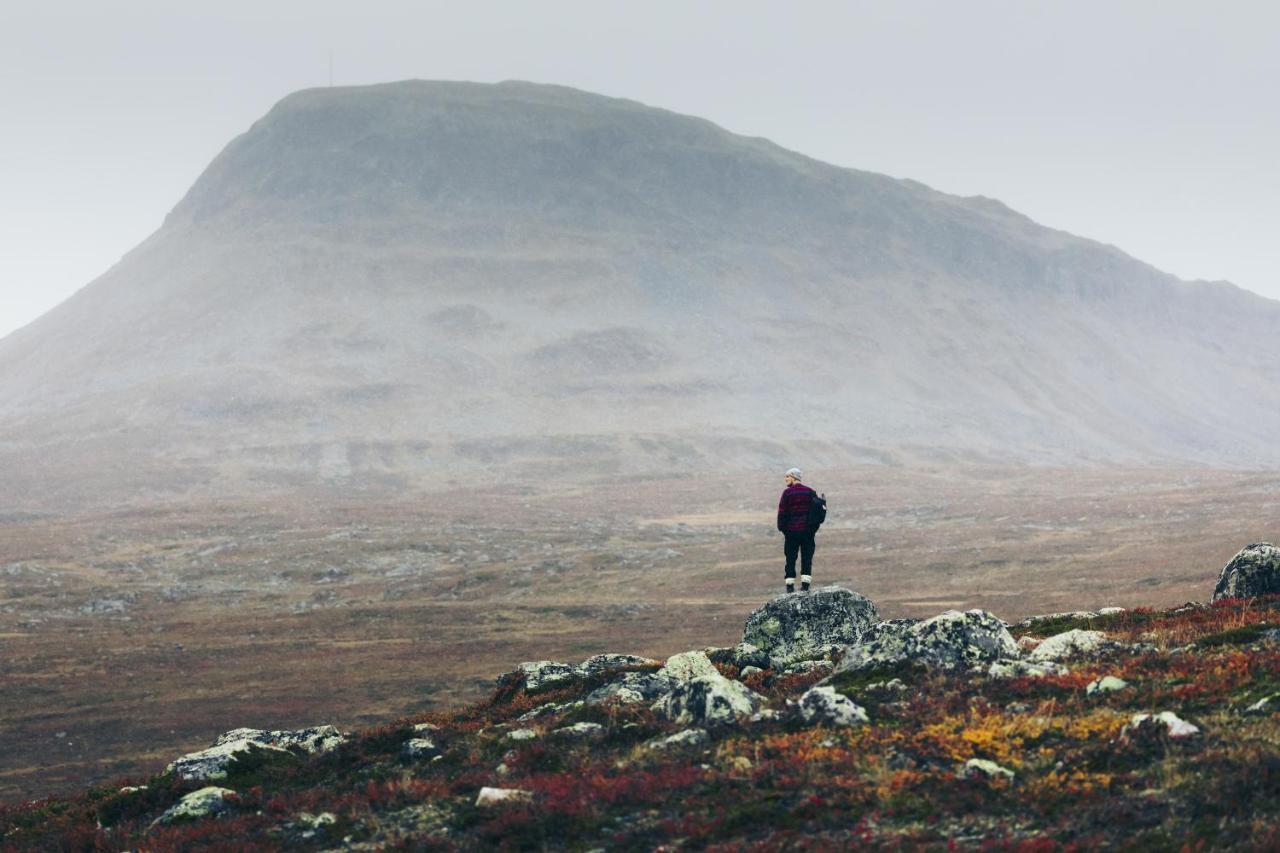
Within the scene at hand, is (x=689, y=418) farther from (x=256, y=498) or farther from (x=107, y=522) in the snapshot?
(x=107, y=522)

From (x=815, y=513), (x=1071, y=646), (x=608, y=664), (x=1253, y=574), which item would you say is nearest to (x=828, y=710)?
(x=1071, y=646)

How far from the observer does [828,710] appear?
12.7m

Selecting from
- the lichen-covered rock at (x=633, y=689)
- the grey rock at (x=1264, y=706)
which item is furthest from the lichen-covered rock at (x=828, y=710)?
the grey rock at (x=1264, y=706)

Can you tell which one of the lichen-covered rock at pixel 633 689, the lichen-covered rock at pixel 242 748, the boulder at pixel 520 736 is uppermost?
the lichen-covered rock at pixel 633 689

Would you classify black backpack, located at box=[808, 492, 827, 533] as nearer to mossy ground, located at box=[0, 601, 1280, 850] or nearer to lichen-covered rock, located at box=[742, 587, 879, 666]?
Answer: lichen-covered rock, located at box=[742, 587, 879, 666]

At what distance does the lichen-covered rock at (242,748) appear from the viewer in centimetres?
1545

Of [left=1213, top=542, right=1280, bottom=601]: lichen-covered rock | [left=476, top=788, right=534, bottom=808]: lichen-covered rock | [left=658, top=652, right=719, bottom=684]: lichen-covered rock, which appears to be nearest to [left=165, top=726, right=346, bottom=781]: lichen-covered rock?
[left=658, top=652, right=719, bottom=684]: lichen-covered rock

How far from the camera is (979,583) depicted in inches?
2318

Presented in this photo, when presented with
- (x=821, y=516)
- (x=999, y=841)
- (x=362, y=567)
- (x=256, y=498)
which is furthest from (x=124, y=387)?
(x=999, y=841)

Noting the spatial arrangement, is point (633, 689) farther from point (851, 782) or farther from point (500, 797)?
point (851, 782)

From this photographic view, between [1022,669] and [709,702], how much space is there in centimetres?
390

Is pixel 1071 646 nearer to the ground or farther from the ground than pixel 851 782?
farther from the ground

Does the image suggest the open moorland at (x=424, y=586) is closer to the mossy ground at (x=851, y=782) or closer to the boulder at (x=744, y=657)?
the boulder at (x=744, y=657)

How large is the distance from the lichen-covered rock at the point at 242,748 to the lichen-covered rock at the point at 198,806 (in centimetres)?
149
